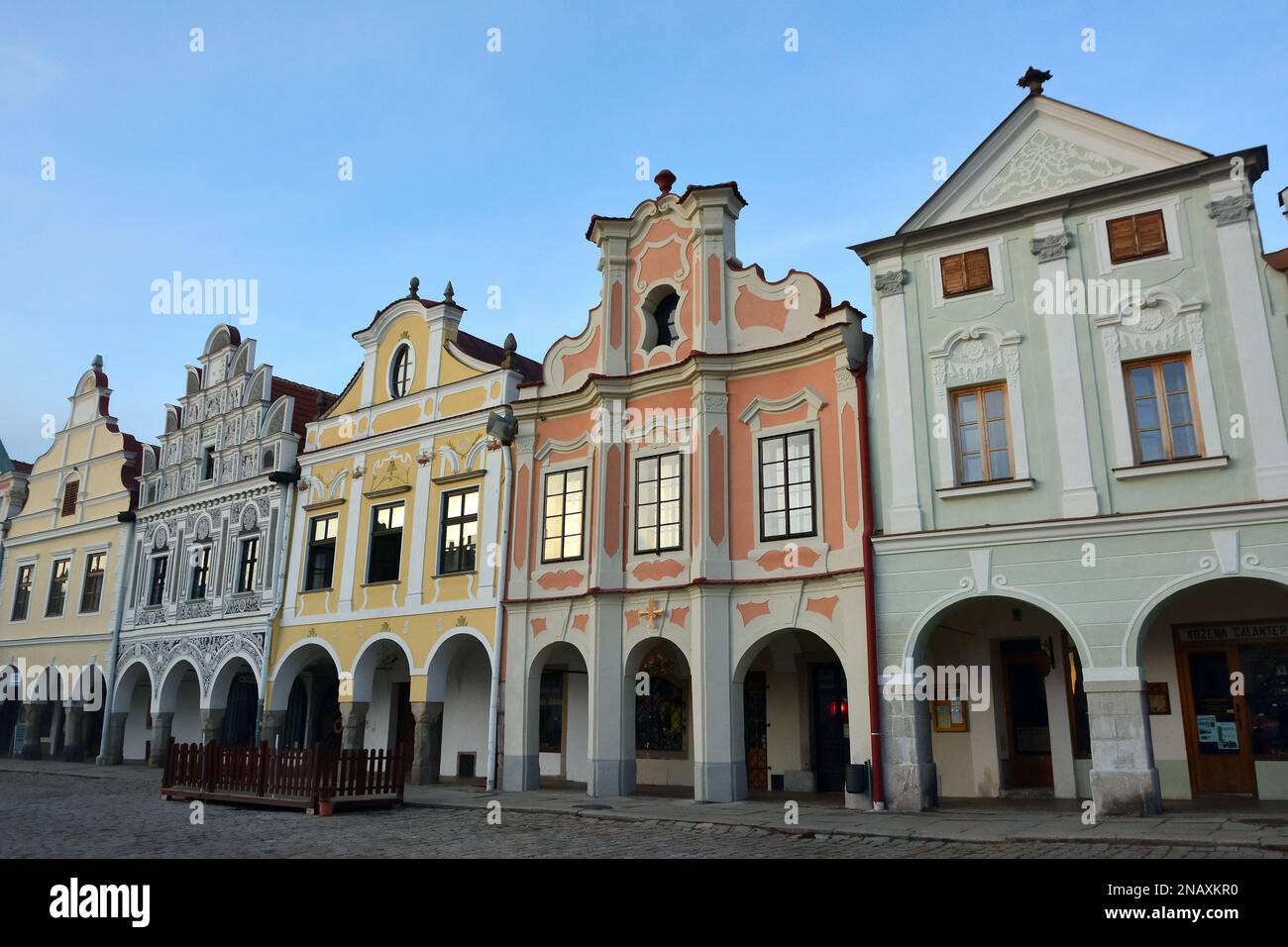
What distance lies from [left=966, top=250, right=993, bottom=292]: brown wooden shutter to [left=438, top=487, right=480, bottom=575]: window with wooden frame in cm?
1137

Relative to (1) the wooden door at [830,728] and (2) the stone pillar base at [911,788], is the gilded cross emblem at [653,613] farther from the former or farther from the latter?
(2) the stone pillar base at [911,788]

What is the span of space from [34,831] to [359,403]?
13612 millimetres

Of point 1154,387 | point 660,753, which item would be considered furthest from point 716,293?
point 660,753

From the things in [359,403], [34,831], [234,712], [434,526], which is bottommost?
[34,831]

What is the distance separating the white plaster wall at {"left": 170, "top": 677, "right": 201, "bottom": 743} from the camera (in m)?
30.2

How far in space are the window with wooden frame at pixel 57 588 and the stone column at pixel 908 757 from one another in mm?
28979

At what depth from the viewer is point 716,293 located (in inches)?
769

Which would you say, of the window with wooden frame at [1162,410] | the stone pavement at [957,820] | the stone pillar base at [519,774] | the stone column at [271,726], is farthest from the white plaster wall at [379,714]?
the window with wooden frame at [1162,410]

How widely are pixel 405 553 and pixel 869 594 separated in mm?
11721

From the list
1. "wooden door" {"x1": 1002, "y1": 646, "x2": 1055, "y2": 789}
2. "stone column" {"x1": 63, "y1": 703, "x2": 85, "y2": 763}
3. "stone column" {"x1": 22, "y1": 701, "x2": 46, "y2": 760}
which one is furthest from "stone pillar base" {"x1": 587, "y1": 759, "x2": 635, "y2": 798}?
"stone column" {"x1": 22, "y1": 701, "x2": 46, "y2": 760}

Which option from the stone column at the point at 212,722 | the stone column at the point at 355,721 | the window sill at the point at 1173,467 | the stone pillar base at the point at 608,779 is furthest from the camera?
the stone column at the point at 212,722

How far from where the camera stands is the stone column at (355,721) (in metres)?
23.0
